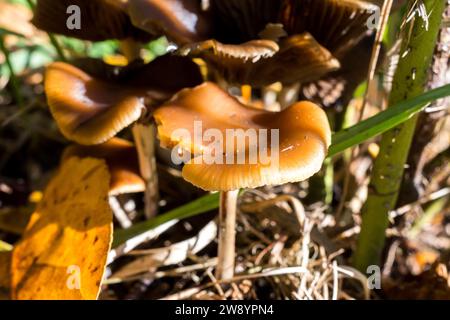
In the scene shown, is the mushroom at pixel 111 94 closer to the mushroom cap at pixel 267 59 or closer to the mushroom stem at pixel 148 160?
the mushroom stem at pixel 148 160

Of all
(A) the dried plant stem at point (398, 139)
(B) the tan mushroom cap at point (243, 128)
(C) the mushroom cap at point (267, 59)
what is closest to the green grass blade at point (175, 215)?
(B) the tan mushroom cap at point (243, 128)

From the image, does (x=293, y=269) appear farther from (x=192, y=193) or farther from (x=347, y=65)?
(x=347, y=65)

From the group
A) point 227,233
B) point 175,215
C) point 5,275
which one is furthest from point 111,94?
point 5,275

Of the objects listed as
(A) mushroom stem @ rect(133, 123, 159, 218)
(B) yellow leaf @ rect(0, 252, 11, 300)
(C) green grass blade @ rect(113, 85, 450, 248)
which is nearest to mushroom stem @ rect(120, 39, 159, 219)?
(A) mushroom stem @ rect(133, 123, 159, 218)

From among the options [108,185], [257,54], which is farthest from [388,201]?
[108,185]

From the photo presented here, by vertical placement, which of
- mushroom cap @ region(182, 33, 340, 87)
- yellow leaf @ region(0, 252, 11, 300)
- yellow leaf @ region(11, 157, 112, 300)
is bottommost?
yellow leaf @ region(0, 252, 11, 300)

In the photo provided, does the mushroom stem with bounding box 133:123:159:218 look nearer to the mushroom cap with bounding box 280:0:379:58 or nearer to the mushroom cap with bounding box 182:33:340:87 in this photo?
the mushroom cap with bounding box 182:33:340:87
